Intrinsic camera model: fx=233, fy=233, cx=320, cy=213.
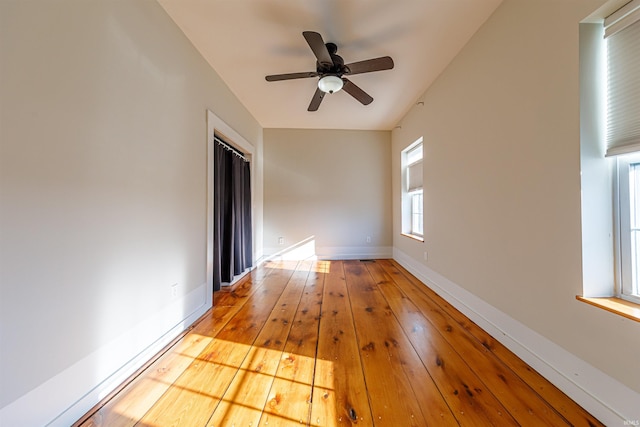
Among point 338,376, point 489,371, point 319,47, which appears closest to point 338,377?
point 338,376

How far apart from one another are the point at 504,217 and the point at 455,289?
3.21 feet

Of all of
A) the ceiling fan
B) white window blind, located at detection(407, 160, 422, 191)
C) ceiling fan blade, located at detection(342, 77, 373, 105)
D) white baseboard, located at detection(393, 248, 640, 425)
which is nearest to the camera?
white baseboard, located at detection(393, 248, 640, 425)

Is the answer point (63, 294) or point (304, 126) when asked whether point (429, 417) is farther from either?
point (304, 126)

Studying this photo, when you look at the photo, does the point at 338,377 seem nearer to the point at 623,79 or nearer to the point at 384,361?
the point at 384,361

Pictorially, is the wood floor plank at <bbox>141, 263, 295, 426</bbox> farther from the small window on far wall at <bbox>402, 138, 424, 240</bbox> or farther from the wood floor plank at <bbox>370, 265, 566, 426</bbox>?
the small window on far wall at <bbox>402, 138, 424, 240</bbox>

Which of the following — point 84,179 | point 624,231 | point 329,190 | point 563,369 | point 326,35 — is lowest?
point 563,369

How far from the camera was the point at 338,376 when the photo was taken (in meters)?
1.42

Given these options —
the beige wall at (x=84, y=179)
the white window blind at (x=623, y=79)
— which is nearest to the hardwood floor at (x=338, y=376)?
the beige wall at (x=84, y=179)

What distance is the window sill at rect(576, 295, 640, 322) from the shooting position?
1021 millimetres

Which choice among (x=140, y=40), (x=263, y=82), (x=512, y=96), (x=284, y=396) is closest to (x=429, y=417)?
(x=284, y=396)

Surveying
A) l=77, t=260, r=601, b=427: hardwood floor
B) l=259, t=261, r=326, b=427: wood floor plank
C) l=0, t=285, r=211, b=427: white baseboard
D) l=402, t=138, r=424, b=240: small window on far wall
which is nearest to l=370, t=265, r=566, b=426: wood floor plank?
l=77, t=260, r=601, b=427: hardwood floor

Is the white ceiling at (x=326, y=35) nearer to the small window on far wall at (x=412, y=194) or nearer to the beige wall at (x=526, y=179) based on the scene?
the beige wall at (x=526, y=179)

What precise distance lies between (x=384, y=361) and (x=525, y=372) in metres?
0.85

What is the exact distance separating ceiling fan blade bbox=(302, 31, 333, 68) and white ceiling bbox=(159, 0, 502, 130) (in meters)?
0.25
